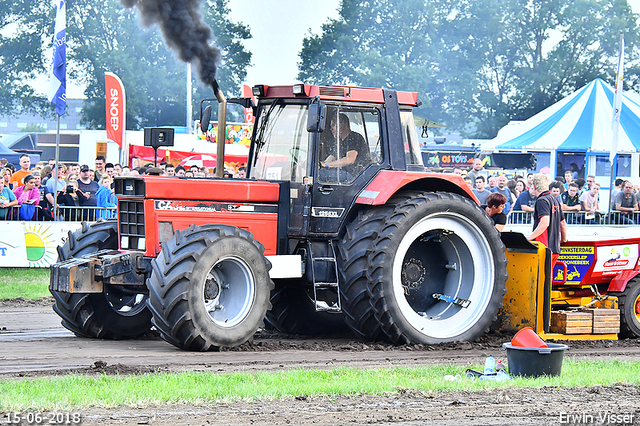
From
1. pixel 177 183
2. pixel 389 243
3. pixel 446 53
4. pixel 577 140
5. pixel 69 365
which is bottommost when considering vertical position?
pixel 69 365

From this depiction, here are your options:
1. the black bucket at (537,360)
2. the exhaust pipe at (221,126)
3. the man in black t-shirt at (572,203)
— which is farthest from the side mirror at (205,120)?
the man in black t-shirt at (572,203)

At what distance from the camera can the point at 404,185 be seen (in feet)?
29.4

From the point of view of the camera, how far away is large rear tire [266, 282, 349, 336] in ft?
31.7

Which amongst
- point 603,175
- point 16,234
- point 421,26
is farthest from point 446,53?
point 16,234

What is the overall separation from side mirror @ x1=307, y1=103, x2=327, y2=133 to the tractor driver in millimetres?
602

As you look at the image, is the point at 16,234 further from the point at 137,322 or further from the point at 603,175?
the point at 603,175

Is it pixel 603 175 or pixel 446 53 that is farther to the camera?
pixel 446 53

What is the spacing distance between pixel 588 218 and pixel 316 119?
428 inches

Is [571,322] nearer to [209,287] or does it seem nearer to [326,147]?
[326,147]

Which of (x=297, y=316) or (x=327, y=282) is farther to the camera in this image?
(x=297, y=316)

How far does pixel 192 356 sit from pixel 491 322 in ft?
10.9

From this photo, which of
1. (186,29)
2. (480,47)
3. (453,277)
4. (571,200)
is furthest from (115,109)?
(480,47)

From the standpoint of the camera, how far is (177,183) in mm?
8258

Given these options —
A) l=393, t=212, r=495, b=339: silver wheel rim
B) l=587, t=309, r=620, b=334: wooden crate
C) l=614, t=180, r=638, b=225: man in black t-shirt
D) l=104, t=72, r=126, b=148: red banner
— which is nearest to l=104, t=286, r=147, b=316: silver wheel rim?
l=393, t=212, r=495, b=339: silver wheel rim
